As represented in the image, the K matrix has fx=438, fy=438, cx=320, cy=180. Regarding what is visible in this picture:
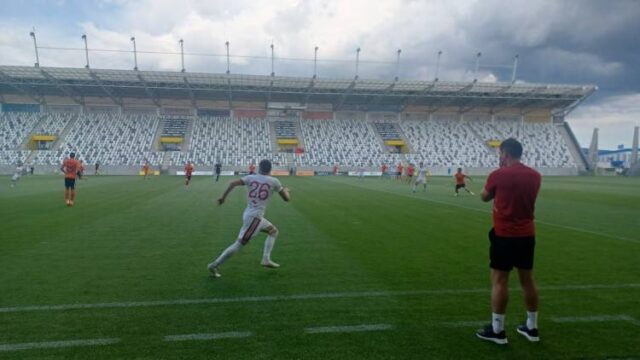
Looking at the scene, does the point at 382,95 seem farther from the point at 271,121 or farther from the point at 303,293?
the point at 303,293

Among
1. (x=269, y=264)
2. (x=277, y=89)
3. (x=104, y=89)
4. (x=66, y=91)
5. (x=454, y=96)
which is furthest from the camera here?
(x=454, y=96)

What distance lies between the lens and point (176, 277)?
268 inches

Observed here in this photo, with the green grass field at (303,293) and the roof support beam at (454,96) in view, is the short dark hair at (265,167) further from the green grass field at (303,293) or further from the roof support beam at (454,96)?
the roof support beam at (454,96)

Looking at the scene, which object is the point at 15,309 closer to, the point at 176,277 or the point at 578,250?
the point at 176,277

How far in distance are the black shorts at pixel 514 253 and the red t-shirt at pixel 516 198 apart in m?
0.06

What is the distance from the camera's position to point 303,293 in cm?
603

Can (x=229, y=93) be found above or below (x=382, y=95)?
below

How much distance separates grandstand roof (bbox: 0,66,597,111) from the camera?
4997 centimetres

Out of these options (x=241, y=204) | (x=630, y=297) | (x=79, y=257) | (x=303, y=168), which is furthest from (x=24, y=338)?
(x=303, y=168)

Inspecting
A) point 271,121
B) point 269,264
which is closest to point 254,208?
point 269,264

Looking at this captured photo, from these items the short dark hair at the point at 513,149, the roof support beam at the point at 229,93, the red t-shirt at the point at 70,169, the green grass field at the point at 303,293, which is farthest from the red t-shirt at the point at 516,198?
the roof support beam at the point at 229,93

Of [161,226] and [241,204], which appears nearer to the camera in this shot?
[161,226]

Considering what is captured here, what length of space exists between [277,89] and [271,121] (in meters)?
6.36

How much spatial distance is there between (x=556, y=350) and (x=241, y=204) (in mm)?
14482
